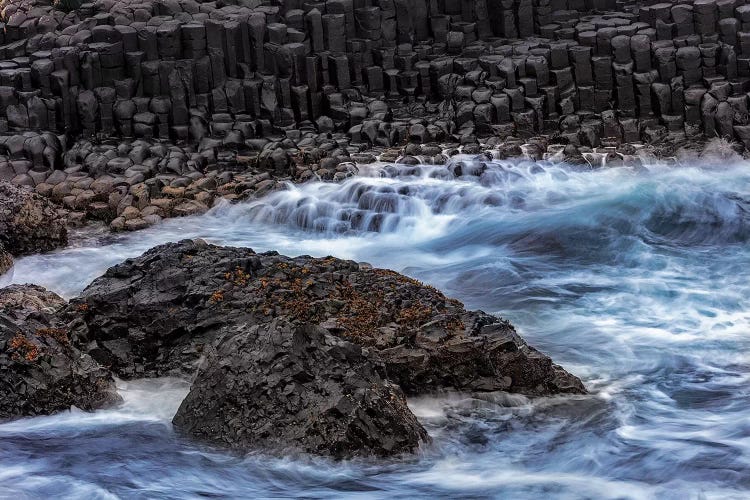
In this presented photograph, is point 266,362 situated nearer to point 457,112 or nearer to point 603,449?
point 603,449

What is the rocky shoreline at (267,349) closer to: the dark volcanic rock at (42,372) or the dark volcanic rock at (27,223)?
the dark volcanic rock at (42,372)

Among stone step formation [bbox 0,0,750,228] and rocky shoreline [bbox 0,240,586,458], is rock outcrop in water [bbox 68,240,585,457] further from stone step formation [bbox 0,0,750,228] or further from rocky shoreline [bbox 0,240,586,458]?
stone step formation [bbox 0,0,750,228]

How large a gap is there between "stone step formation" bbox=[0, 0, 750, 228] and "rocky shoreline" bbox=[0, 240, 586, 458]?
6.86 metres

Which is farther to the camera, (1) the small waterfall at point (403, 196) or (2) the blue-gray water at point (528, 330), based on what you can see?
(1) the small waterfall at point (403, 196)

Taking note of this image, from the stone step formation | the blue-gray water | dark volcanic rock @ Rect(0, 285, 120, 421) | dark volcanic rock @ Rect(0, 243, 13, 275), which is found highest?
the stone step formation

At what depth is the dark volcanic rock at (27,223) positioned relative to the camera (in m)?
13.2

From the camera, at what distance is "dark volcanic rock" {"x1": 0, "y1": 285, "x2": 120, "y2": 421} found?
7.87 m

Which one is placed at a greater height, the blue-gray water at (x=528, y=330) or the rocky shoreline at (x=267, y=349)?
the rocky shoreline at (x=267, y=349)

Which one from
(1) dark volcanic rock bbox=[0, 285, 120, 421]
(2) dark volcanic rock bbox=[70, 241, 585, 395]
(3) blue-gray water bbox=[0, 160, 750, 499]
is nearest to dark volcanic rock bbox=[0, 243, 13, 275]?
(3) blue-gray water bbox=[0, 160, 750, 499]

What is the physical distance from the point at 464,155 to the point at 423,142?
0.86 meters

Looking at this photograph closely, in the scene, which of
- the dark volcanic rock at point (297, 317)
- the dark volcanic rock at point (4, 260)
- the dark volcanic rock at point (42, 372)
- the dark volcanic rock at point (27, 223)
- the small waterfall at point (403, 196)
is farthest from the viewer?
the small waterfall at point (403, 196)

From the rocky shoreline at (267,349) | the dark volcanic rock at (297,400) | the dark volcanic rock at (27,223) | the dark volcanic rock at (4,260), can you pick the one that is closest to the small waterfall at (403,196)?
the dark volcanic rock at (27,223)

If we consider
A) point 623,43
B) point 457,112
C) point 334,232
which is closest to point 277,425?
point 334,232

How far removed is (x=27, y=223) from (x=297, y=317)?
6131mm
